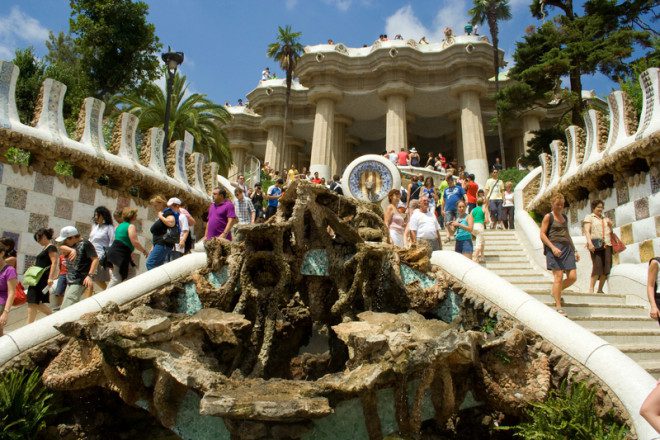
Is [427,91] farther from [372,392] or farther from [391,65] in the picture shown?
[372,392]

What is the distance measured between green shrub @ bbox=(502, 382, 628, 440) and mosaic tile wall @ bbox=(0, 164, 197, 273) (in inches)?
329

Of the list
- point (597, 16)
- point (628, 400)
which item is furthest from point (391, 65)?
point (628, 400)

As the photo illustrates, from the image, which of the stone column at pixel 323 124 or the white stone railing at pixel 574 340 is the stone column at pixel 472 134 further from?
the white stone railing at pixel 574 340

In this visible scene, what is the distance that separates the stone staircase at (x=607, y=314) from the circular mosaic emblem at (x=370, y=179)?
556cm

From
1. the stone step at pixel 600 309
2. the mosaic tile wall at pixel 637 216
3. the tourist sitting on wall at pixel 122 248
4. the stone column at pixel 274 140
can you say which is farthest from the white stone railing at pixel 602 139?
the stone column at pixel 274 140

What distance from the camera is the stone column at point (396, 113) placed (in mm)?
30984

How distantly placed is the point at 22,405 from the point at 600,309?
7.08 m

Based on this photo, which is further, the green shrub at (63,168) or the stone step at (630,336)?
the green shrub at (63,168)

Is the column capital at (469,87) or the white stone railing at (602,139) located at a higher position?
the column capital at (469,87)

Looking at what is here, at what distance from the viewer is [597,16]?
71.2 feet

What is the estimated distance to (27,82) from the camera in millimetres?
26391

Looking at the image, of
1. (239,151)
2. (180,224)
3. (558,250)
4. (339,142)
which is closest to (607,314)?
(558,250)

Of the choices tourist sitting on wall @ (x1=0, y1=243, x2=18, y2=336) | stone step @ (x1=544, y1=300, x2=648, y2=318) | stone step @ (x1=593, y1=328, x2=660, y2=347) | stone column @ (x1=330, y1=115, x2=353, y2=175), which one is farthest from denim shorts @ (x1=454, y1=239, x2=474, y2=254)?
stone column @ (x1=330, y1=115, x2=353, y2=175)

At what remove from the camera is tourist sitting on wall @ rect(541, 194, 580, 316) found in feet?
22.5
